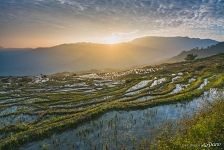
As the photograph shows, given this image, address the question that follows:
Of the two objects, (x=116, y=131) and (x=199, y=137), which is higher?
(x=199, y=137)

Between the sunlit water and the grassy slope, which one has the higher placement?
the grassy slope

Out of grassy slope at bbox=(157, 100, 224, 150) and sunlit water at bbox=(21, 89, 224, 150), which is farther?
sunlit water at bbox=(21, 89, 224, 150)

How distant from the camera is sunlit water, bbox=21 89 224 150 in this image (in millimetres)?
24375

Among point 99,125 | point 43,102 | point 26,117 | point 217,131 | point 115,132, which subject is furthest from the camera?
point 43,102

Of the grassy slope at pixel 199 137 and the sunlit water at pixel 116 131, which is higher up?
the grassy slope at pixel 199 137

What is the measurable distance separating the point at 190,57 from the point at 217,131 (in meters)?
164

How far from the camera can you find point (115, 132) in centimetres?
2738

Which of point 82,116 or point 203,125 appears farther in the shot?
point 82,116

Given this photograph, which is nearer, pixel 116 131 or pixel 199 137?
pixel 199 137

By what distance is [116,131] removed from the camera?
27750 mm

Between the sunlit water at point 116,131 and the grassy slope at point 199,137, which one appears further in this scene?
the sunlit water at point 116,131

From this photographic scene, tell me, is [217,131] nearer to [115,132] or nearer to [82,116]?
[115,132]

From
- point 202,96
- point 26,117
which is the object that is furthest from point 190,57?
point 26,117

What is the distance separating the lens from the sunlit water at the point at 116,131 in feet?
80.0
